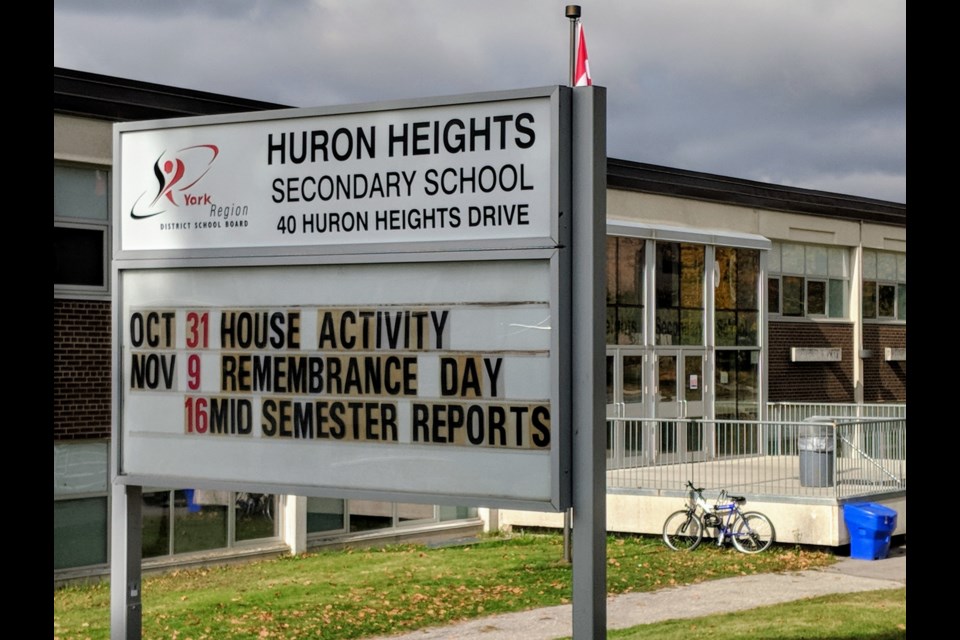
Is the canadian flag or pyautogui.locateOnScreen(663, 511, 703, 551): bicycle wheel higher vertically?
the canadian flag

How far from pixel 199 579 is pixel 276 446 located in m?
12.0

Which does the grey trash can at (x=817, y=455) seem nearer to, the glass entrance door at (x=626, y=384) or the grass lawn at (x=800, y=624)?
the grass lawn at (x=800, y=624)

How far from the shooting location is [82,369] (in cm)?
1881

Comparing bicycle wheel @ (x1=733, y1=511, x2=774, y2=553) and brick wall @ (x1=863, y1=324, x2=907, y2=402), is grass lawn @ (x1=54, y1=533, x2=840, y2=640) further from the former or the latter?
brick wall @ (x1=863, y1=324, x2=907, y2=402)

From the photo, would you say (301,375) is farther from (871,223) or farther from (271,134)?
(871,223)

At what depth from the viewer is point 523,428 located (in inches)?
269

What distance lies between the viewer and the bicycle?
20.5 meters

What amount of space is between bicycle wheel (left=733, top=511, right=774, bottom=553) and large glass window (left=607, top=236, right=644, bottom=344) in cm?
822

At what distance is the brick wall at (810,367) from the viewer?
3459 centimetres

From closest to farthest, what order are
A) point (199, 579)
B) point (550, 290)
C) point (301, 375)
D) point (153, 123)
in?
point (550, 290) → point (301, 375) → point (153, 123) → point (199, 579)

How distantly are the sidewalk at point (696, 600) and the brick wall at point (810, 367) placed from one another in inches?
593

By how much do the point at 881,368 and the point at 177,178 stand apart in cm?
3471

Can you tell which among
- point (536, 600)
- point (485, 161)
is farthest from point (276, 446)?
point (536, 600)

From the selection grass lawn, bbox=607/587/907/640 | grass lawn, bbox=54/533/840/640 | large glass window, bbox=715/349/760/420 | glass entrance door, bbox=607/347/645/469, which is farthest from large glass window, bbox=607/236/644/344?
grass lawn, bbox=607/587/907/640
